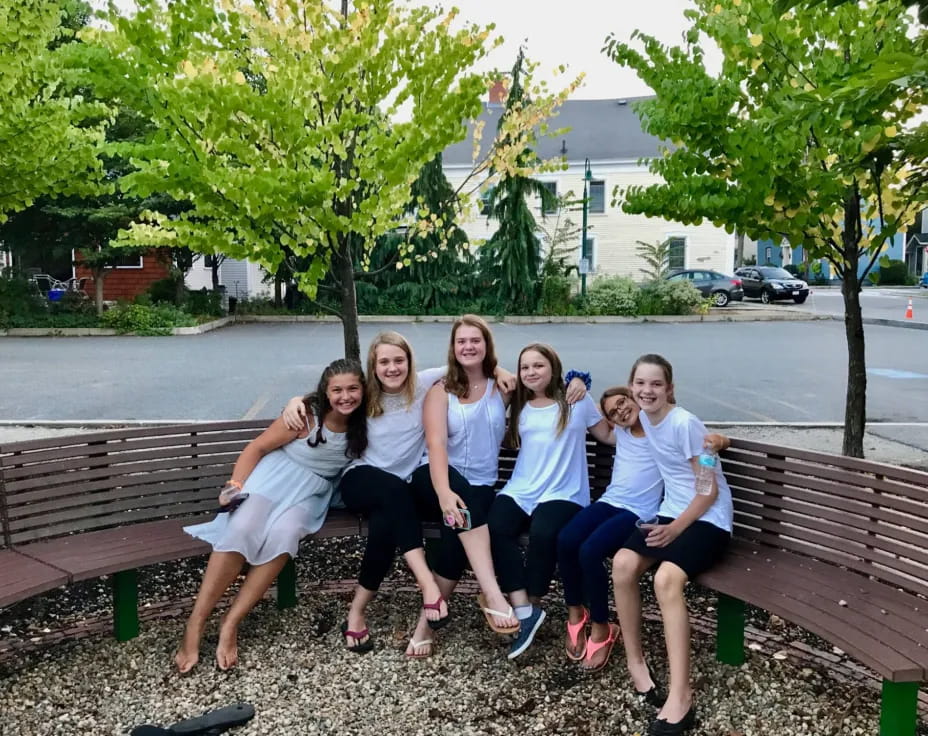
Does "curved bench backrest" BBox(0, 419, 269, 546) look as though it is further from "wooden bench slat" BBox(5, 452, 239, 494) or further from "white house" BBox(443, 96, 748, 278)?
"white house" BBox(443, 96, 748, 278)

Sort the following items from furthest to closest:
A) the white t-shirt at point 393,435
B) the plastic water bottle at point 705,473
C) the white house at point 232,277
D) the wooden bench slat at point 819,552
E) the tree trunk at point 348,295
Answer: the white house at point 232,277 → the tree trunk at point 348,295 → the white t-shirt at point 393,435 → the plastic water bottle at point 705,473 → the wooden bench slat at point 819,552

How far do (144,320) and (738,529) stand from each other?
19.8 m

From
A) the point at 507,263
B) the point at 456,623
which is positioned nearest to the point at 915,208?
the point at 456,623

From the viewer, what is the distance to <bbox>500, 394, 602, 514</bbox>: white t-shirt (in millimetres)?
4023

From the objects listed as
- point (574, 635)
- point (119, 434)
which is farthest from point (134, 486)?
point (574, 635)

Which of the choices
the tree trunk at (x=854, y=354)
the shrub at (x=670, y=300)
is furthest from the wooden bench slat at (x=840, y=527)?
the shrub at (x=670, y=300)

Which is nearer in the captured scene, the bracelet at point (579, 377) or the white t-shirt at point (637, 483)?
the white t-shirt at point (637, 483)

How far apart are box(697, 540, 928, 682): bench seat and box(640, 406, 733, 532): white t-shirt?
22cm

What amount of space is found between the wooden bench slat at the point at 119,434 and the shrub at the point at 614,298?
22.3m

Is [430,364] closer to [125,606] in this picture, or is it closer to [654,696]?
[125,606]

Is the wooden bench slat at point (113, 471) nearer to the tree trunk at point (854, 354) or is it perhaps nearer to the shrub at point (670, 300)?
the tree trunk at point (854, 354)

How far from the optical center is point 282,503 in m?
3.99

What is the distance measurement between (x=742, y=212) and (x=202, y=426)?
3.78 metres

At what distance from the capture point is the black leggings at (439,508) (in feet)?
12.9
